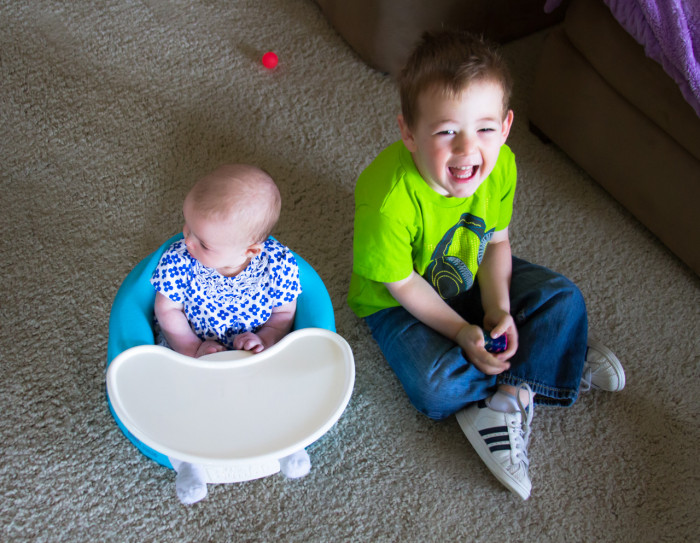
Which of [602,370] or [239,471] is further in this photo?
[602,370]

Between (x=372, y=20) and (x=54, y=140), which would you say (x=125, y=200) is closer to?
(x=54, y=140)

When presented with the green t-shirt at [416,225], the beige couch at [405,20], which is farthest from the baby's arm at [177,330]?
the beige couch at [405,20]

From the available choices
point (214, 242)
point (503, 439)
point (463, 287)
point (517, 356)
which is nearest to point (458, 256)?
point (463, 287)

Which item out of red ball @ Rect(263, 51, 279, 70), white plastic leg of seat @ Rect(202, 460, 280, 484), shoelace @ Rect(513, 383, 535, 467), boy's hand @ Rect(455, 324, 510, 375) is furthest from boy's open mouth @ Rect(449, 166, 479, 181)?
red ball @ Rect(263, 51, 279, 70)

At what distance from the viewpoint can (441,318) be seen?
99 centimetres

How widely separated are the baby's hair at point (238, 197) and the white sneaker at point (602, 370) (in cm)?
58

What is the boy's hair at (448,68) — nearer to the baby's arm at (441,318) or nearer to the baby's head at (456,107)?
the baby's head at (456,107)

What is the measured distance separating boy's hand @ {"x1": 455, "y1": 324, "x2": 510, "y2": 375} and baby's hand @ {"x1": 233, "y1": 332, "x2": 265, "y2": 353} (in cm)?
29

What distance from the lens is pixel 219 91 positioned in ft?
4.52

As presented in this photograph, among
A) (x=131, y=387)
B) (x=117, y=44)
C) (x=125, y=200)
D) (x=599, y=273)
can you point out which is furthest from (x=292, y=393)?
(x=117, y=44)

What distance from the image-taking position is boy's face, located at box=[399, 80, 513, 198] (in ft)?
2.66

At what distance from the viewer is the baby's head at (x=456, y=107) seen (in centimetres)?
81

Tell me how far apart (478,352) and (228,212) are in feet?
1.36

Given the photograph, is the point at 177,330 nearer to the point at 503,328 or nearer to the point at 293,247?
the point at 293,247
